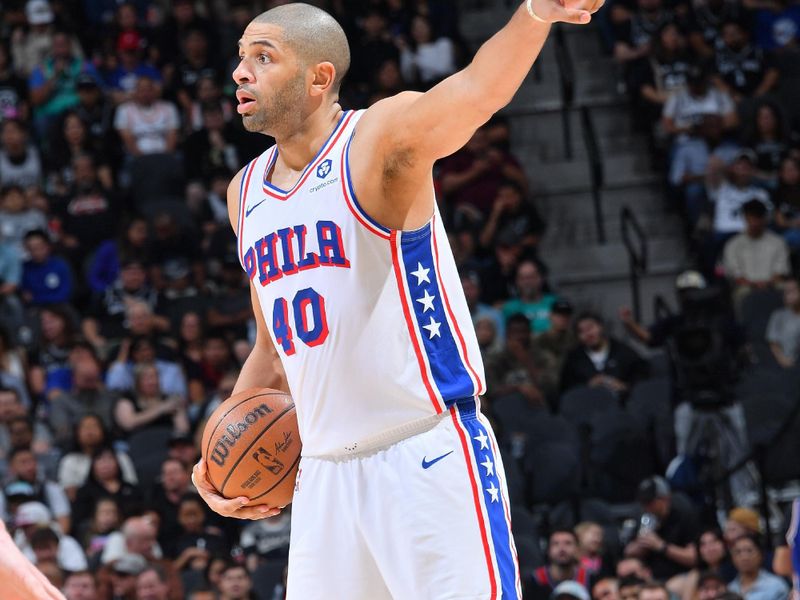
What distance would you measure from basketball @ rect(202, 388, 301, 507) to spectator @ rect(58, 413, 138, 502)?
6799mm

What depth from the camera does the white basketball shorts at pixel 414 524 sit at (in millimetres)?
3971

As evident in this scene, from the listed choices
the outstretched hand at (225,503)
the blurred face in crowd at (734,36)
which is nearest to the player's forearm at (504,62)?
the outstretched hand at (225,503)

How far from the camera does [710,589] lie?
9016 mm

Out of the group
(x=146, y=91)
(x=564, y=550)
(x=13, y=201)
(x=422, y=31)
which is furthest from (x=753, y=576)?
(x=146, y=91)

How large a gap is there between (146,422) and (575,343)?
346cm

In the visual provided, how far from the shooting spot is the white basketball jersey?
4.10m

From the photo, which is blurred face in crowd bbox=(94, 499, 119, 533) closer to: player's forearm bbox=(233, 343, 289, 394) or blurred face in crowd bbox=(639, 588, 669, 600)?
blurred face in crowd bbox=(639, 588, 669, 600)

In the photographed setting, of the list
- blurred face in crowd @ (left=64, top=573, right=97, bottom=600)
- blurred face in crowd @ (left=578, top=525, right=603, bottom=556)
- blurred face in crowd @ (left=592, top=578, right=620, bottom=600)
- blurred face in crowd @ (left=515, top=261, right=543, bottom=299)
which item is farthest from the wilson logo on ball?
blurred face in crowd @ (left=515, top=261, right=543, bottom=299)

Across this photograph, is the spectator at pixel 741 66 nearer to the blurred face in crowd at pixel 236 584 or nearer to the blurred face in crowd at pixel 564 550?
the blurred face in crowd at pixel 564 550

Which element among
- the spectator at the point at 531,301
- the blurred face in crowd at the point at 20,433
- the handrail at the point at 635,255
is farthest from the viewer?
the handrail at the point at 635,255

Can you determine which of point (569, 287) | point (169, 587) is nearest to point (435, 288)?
point (169, 587)

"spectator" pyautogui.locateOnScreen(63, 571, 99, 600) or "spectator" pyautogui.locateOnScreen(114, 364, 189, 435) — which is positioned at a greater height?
"spectator" pyautogui.locateOnScreen(114, 364, 189, 435)

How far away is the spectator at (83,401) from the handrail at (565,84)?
5261 mm

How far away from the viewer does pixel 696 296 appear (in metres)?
11.4
